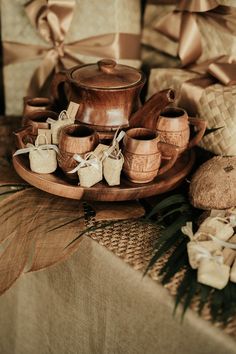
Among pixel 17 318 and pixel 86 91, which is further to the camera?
pixel 17 318

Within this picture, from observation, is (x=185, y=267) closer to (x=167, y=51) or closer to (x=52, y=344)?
(x=52, y=344)

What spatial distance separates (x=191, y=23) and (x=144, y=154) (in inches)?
18.1

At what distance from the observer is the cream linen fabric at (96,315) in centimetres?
77

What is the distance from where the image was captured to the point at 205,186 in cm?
94

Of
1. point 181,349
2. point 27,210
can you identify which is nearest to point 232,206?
point 181,349

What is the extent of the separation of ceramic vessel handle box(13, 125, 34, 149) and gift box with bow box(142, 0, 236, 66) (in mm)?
447

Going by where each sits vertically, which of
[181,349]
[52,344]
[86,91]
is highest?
[86,91]

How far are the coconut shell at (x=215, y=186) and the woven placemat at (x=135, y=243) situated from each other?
0.11 metres

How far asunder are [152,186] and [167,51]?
51 cm

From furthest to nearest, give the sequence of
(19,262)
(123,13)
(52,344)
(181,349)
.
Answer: (123,13), (52,344), (19,262), (181,349)

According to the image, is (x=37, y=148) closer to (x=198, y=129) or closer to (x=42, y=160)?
(x=42, y=160)

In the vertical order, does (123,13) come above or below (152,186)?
above

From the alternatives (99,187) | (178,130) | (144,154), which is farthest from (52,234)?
(178,130)

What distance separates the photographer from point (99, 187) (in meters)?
0.94
